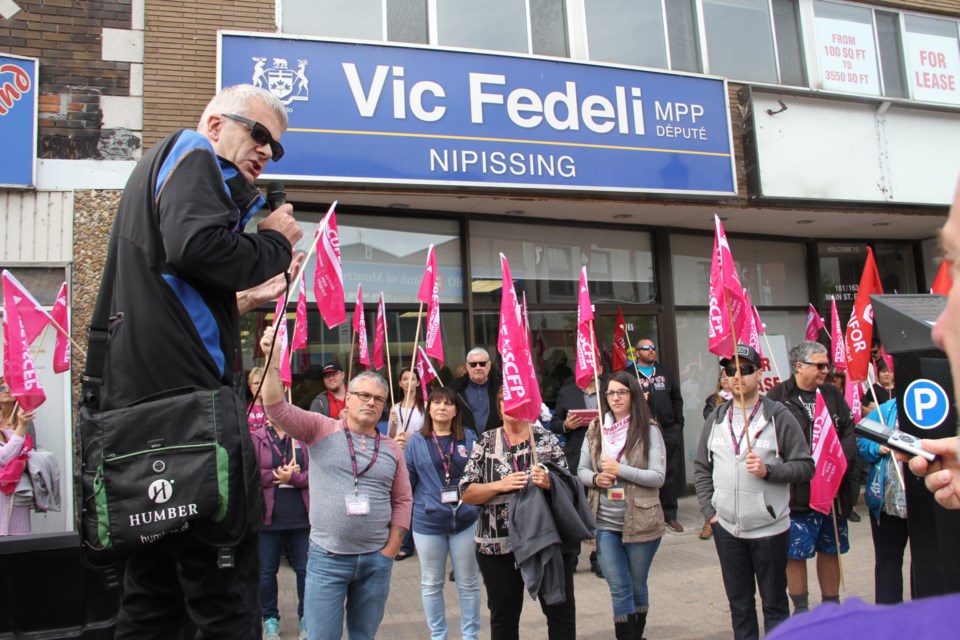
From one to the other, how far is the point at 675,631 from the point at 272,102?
16.3 ft

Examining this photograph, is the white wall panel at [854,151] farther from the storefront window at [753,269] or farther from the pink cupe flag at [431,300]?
the pink cupe flag at [431,300]

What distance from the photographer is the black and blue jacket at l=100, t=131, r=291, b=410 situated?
1879 millimetres

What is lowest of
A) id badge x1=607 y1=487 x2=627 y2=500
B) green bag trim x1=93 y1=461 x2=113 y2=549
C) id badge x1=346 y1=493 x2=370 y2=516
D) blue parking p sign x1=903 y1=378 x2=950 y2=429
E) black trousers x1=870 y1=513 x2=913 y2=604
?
black trousers x1=870 y1=513 x2=913 y2=604

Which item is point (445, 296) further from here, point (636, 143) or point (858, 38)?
point (858, 38)

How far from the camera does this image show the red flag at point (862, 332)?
21.3 ft

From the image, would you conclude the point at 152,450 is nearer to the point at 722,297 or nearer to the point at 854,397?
the point at 722,297

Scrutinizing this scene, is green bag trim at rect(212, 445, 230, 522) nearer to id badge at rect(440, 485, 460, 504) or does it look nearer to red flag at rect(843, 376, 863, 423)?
id badge at rect(440, 485, 460, 504)

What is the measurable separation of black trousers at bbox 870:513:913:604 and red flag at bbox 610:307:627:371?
5.23 meters

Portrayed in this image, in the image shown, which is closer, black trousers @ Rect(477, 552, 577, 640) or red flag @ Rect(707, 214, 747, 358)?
black trousers @ Rect(477, 552, 577, 640)

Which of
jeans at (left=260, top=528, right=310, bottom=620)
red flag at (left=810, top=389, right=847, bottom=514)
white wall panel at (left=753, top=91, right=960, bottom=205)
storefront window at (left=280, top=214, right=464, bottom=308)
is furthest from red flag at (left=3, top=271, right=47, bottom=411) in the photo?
white wall panel at (left=753, top=91, right=960, bottom=205)

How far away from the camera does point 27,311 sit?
641 cm

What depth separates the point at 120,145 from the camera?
319 inches

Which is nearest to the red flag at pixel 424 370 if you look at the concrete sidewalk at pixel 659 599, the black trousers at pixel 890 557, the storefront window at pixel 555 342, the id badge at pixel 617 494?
the storefront window at pixel 555 342

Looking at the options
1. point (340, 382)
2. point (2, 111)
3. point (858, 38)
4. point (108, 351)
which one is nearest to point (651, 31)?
point (858, 38)
